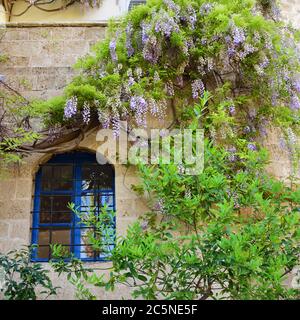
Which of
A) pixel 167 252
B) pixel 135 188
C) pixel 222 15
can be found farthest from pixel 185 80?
pixel 167 252

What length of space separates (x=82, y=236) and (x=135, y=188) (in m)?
0.72

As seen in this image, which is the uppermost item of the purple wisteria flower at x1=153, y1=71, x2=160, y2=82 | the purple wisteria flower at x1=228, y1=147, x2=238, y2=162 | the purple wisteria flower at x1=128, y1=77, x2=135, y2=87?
the purple wisteria flower at x1=153, y1=71, x2=160, y2=82

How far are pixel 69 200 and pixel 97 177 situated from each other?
0.39 meters

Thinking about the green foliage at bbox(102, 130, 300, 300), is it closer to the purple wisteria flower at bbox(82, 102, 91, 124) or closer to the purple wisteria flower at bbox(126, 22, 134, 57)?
the purple wisteria flower at bbox(82, 102, 91, 124)

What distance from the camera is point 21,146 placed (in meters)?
6.16

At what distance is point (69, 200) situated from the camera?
618cm

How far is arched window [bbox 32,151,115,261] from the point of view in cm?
595

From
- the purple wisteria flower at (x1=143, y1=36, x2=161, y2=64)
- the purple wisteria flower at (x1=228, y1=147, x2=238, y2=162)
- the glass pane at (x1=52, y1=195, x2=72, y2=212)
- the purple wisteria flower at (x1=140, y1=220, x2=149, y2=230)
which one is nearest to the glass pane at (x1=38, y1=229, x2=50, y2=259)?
the glass pane at (x1=52, y1=195, x2=72, y2=212)

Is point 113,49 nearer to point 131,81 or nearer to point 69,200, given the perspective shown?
point 131,81

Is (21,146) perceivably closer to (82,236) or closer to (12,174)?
(12,174)

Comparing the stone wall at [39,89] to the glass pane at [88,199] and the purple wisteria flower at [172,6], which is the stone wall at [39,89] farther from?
the purple wisteria flower at [172,6]

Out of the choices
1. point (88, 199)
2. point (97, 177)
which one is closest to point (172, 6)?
point (97, 177)

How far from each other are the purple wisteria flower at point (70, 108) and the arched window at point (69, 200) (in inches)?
21.1

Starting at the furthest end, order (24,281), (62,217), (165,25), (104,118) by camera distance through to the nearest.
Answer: (165,25)
(62,217)
(104,118)
(24,281)
